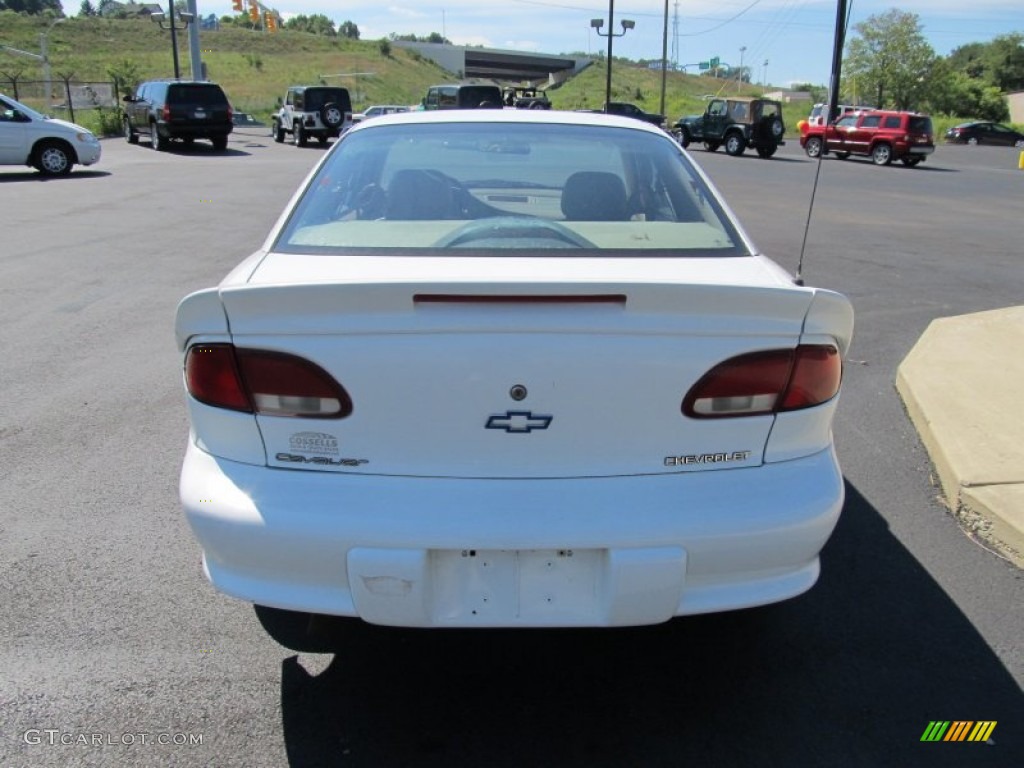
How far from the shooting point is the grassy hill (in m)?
65.7

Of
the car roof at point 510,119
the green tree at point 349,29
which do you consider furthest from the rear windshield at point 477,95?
the green tree at point 349,29

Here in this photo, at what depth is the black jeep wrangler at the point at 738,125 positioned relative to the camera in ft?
104

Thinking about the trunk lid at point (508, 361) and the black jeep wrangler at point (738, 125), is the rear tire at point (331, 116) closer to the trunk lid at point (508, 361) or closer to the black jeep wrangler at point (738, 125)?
the black jeep wrangler at point (738, 125)

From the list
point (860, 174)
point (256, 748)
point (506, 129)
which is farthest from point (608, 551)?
point (860, 174)

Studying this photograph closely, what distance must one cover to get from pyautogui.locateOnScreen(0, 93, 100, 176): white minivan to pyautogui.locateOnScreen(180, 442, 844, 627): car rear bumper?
716 inches

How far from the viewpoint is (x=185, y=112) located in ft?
84.5

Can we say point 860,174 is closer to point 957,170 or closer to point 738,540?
point 957,170

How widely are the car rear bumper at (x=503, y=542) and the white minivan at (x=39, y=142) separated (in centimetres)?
1818

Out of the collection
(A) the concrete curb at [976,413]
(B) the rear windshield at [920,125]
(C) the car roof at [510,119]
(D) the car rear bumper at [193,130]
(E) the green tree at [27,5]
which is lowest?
(A) the concrete curb at [976,413]

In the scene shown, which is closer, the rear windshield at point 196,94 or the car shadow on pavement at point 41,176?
the car shadow on pavement at point 41,176

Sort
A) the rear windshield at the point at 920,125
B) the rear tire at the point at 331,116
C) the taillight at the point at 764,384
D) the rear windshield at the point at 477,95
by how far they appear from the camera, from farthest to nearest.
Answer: the rear tire at the point at 331,116 → the rear windshield at the point at 477,95 → the rear windshield at the point at 920,125 → the taillight at the point at 764,384

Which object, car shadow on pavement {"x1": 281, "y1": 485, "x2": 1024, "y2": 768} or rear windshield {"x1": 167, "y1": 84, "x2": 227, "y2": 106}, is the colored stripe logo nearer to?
car shadow on pavement {"x1": 281, "y1": 485, "x2": 1024, "y2": 768}

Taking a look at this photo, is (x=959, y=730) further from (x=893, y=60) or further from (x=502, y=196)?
(x=893, y=60)

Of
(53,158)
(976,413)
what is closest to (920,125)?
(53,158)
